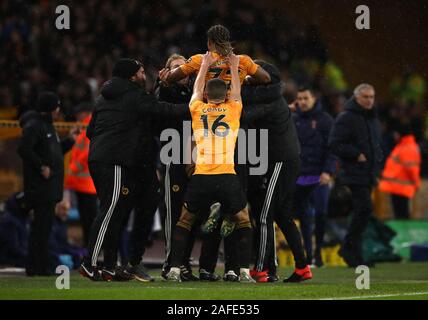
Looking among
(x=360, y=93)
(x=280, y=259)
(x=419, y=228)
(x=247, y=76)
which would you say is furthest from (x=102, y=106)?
(x=419, y=228)

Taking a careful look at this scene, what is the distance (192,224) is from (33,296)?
1.98 metres

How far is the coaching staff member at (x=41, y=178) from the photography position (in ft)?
40.4

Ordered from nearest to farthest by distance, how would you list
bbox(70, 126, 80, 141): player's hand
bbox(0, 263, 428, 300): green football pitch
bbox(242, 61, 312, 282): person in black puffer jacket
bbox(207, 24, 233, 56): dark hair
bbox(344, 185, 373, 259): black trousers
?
bbox(0, 263, 428, 300): green football pitch, bbox(207, 24, 233, 56): dark hair, bbox(242, 61, 312, 282): person in black puffer jacket, bbox(70, 126, 80, 141): player's hand, bbox(344, 185, 373, 259): black trousers

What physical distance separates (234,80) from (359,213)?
4038mm

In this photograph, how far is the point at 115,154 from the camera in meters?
10.6

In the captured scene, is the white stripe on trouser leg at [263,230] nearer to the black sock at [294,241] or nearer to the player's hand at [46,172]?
the black sock at [294,241]

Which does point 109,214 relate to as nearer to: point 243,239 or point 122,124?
point 122,124

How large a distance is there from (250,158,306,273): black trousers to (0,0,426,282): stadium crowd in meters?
8.44

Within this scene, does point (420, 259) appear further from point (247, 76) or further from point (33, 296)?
point (33, 296)

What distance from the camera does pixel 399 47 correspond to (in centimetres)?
1512

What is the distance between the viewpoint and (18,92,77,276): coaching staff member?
12.3m

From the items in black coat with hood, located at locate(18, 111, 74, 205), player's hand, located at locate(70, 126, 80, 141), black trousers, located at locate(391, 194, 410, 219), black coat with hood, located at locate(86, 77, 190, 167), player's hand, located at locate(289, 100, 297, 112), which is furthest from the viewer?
black trousers, located at locate(391, 194, 410, 219)

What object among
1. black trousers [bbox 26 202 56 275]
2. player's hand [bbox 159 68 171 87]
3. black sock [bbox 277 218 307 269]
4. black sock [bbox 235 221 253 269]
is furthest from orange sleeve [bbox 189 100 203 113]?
black trousers [bbox 26 202 56 275]

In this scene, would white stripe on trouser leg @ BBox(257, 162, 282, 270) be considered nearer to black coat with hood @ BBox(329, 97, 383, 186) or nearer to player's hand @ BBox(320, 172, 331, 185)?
black coat with hood @ BBox(329, 97, 383, 186)
